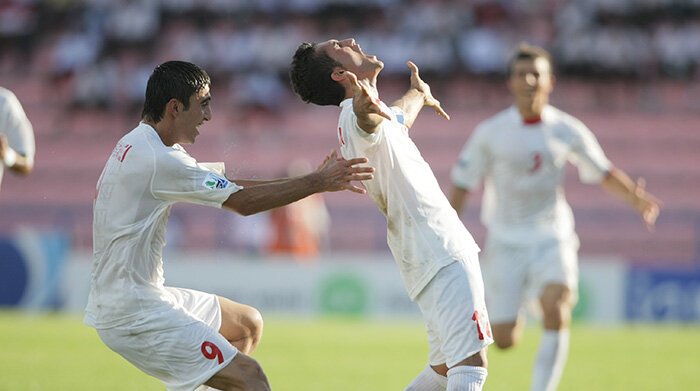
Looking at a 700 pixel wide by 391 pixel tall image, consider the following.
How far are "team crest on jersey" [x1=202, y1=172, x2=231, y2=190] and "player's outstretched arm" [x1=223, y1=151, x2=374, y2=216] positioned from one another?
0.22 feet

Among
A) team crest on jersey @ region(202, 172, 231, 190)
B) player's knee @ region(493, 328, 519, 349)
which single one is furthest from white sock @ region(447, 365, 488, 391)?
player's knee @ region(493, 328, 519, 349)

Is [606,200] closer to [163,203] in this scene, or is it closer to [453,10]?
[453,10]

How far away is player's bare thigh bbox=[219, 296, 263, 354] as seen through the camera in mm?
6438

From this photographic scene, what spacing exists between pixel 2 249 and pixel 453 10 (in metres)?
11.2

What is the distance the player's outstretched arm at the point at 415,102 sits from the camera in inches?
256

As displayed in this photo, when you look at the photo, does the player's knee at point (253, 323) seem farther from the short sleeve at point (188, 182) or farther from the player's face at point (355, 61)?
the player's face at point (355, 61)

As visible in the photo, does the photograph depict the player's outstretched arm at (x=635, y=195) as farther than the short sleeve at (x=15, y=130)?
No

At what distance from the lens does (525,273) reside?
9617 mm

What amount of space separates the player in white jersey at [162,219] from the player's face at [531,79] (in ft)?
13.5

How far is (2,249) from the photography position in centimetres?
1789

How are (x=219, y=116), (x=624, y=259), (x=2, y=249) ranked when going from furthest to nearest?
(x=219, y=116) → (x=624, y=259) → (x=2, y=249)

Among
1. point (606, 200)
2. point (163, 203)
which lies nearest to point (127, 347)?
point (163, 203)

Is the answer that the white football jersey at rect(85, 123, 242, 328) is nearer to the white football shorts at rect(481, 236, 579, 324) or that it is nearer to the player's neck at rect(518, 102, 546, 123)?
the white football shorts at rect(481, 236, 579, 324)

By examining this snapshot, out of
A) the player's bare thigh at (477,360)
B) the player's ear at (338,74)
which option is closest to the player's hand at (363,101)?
the player's ear at (338,74)
